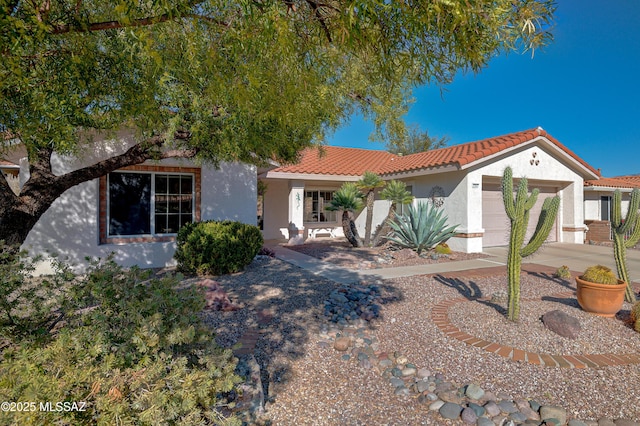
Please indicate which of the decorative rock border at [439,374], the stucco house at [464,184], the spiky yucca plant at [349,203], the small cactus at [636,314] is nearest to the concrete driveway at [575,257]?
the stucco house at [464,184]

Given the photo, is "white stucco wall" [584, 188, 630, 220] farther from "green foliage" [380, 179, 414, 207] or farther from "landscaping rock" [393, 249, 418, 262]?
"landscaping rock" [393, 249, 418, 262]

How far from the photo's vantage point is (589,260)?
10922 millimetres

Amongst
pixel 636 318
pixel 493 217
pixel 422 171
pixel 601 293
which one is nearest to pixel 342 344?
pixel 601 293

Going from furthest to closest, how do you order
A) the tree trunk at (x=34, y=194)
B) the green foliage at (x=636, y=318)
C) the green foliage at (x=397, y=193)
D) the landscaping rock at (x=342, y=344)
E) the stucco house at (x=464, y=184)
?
1. the stucco house at (x=464, y=184)
2. the green foliage at (x=397, y=193)
3. the green foliage at (x=636, y=318)
4. the landscaping rock at (x=342, y=344)
5. the tree trunk at (x=34, y=194)

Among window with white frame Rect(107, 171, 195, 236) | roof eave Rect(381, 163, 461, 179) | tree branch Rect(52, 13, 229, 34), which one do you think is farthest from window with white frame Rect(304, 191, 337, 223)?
tree branch Rect(52, 13, 229, 34)

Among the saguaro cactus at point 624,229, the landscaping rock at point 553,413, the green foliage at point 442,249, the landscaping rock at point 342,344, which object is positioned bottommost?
the landscaping rock at point 553,413

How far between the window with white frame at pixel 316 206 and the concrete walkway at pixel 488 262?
352 cm

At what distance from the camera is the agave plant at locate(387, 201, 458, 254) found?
11.6m

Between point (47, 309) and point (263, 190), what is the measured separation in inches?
529

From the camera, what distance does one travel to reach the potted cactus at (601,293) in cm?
530

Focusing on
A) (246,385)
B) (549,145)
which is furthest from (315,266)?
(549,145)

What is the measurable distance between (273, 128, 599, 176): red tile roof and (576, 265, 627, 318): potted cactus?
6.42 m

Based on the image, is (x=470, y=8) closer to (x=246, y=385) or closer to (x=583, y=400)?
(x=246, y=385)

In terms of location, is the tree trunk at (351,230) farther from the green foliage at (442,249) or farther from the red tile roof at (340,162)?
the green foliage at (442,249)
